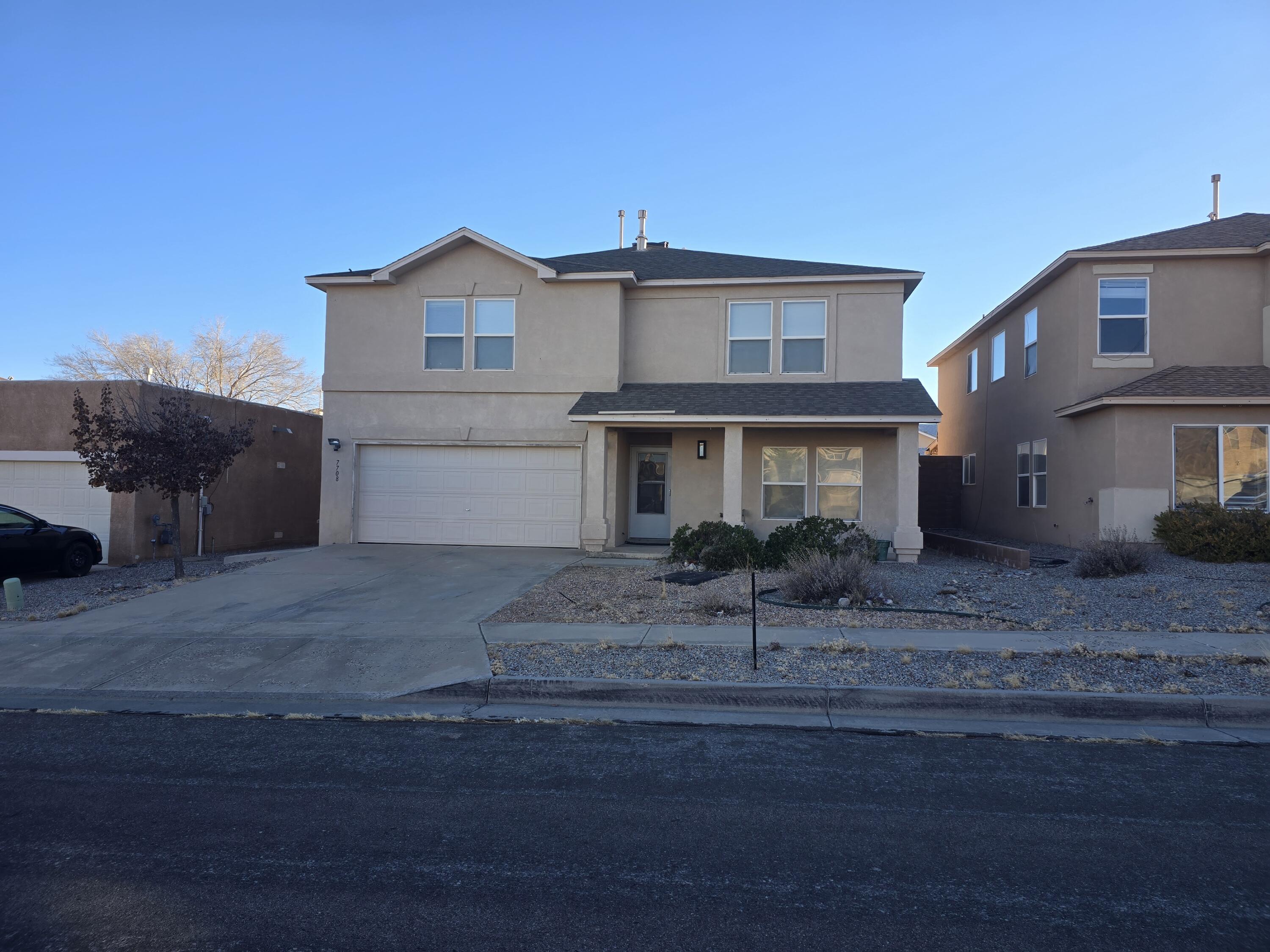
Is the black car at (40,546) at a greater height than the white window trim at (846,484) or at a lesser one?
lesser

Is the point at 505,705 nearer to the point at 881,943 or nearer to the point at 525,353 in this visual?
the point at 881,943

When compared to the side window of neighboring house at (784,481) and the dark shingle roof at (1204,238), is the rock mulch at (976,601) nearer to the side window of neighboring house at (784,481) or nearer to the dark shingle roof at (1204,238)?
the side window of neighboring house at (784,481)

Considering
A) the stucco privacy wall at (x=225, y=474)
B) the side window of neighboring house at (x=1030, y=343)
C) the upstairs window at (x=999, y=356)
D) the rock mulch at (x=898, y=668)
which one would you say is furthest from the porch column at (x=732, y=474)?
the stucco privacy wall at (x=225, y=474)

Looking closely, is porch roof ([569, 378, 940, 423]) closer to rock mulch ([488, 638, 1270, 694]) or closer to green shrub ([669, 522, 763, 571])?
green shrub ([669, 522, 763, 571])

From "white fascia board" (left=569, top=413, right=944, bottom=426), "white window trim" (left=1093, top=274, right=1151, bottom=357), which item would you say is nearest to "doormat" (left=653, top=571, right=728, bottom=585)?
"white fascia board" (left=569, top=413, right=944, bottom=426)

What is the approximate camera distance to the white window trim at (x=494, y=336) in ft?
56.9

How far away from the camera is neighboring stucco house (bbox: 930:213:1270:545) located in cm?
1514

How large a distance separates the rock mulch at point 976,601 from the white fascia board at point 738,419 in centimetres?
Answer: 274

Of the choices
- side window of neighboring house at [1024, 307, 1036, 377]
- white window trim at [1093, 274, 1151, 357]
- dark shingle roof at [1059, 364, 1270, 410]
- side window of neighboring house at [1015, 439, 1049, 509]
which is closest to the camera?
dark shingle roof at [1059, 364, 1270, 410]

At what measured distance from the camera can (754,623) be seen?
7523 mm

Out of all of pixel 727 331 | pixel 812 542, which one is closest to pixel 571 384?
pixel 727 331

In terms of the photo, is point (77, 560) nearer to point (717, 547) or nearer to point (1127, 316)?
point (717, 547)

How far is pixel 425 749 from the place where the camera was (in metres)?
6.26

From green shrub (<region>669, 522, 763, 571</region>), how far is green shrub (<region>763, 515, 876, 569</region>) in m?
0.24
